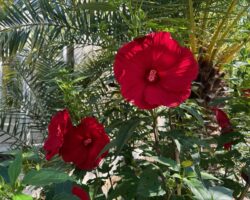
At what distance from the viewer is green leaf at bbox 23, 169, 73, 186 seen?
0.80 m

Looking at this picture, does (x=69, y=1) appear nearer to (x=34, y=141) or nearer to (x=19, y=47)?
(x=19, y=47)

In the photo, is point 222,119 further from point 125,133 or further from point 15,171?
point 15,171

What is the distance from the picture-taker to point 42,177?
2.67 ft

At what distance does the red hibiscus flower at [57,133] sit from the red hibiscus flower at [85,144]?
1.2 inches

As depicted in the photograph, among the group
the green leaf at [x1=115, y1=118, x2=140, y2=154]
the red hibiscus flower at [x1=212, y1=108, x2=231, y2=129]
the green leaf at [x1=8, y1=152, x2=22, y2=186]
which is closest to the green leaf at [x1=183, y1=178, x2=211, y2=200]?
the green leaf at [x1=115, y1=118, x2=140, y2=154]

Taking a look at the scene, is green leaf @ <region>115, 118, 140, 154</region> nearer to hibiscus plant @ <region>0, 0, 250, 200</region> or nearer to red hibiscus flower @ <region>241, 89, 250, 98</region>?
hibiscus plant @ <region>0, 0, 250, 200</region>

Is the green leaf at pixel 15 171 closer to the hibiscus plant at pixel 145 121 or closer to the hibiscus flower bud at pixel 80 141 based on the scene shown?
the hibiscus plant at pixel 145 121

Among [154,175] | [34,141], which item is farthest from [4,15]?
[154,175]

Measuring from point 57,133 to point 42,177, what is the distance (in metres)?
0.48

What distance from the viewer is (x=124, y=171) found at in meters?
1.45

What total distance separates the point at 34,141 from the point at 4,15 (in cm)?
91

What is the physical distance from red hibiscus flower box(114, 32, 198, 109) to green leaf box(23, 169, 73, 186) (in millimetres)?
363

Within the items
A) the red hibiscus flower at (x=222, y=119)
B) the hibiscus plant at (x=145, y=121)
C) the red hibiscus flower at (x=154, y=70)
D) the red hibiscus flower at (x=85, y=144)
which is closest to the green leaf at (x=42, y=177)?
the hibiscus plant at (x=145, y=121)

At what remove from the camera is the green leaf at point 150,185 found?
1176 mm
